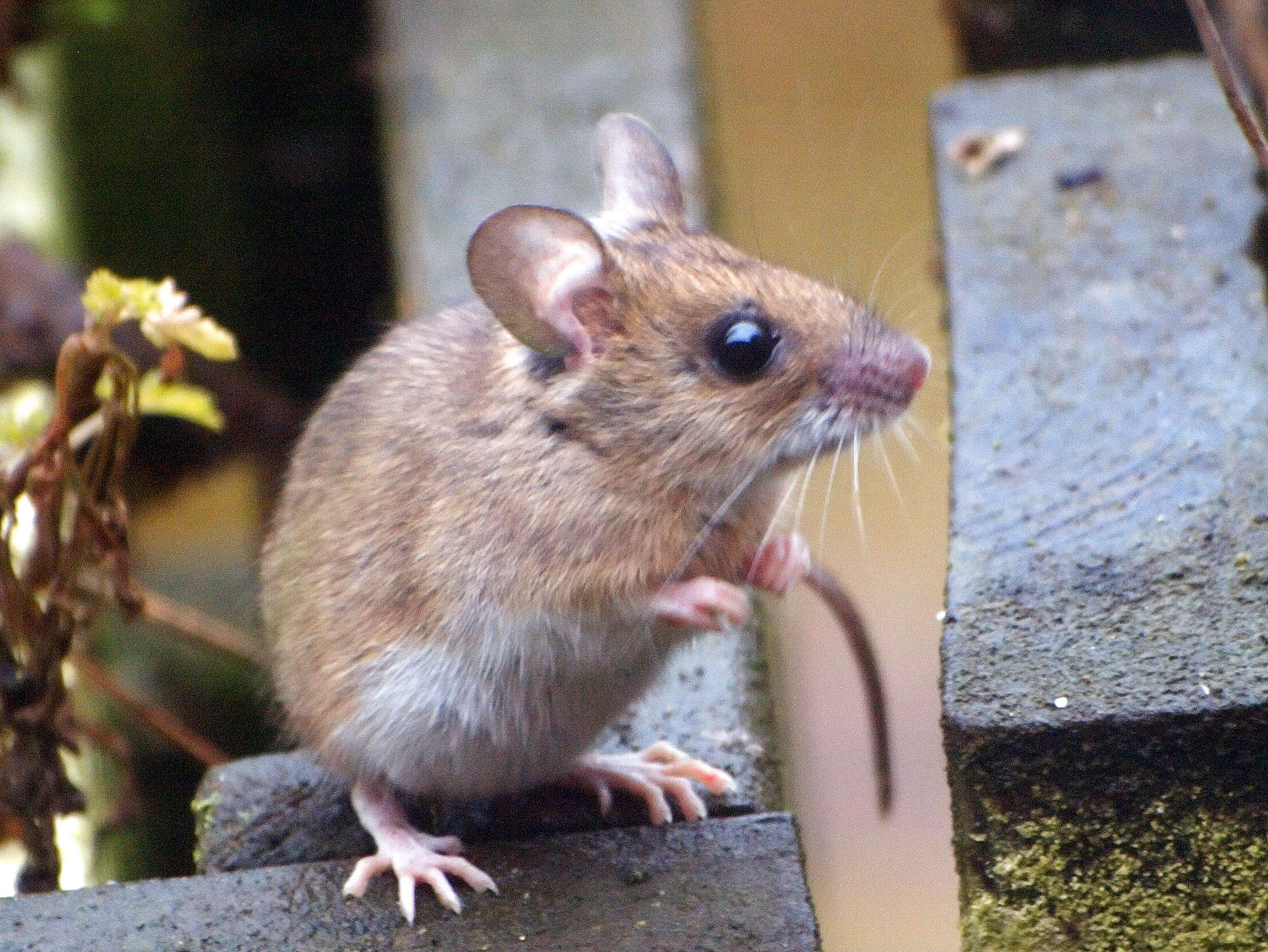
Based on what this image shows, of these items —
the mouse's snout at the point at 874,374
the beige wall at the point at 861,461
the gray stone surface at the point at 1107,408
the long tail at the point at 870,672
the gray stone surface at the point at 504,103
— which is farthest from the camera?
the beige wall at the point at 861,461

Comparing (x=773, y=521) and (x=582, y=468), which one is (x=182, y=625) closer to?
(x=582, y=468)

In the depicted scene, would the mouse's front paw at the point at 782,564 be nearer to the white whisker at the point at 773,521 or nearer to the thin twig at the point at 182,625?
the white whisker at the point at 773,521

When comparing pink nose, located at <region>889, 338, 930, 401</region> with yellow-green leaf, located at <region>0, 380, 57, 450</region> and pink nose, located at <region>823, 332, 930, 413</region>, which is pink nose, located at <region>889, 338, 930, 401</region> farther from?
yellow-green leaf, located at <region>0, 380, 57, 450</region>

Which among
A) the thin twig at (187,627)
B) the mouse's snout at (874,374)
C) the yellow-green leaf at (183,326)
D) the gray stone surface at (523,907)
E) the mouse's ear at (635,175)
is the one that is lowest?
the gray stone surface at (523,907)

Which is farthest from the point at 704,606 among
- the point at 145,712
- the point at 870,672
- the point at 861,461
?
the point at 861,461

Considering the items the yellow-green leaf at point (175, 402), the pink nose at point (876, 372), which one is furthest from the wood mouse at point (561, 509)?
the yellow-green leaf at point (175, 402)

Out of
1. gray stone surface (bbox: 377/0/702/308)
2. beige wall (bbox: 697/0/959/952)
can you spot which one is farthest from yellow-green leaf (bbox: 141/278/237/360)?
beige wall (bbox: 697/0/959/952)
